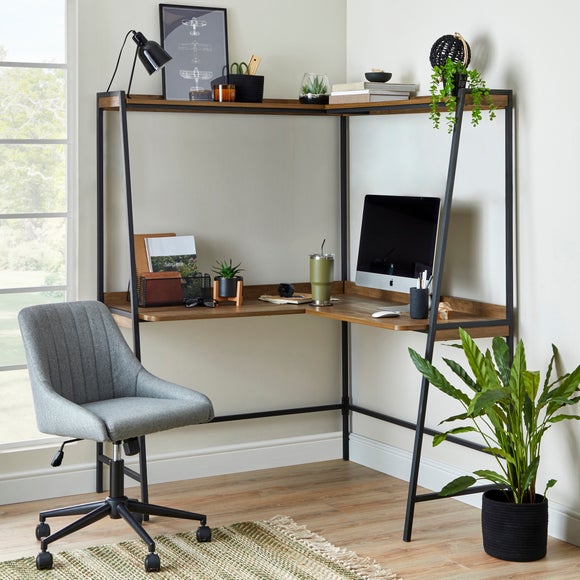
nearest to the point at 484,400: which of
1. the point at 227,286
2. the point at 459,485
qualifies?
the point at 459,485

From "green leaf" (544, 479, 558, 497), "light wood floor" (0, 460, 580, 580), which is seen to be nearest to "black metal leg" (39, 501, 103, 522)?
"light wood floor" (0, 460, 580, 580)

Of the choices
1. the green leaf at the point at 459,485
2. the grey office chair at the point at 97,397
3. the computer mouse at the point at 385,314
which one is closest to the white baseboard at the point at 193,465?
the grey office chair at the point at 97,397

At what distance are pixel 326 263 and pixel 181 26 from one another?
123 cm

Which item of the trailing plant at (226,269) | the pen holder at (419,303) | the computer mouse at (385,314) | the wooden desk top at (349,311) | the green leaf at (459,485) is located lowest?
the green leaf at (459,485)

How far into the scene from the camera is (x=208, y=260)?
176 inches

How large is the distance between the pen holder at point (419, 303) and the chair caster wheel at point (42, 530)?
1.57 meters

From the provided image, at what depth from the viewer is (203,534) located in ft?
11.8

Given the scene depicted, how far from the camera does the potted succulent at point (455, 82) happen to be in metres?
3.54

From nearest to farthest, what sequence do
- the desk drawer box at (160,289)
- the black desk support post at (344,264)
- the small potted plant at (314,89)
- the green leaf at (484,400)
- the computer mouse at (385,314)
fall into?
the green leaf at (484,400) < the computer mouse at (385,314) < the desk drawer box at (160,289) < the small potted plant at (314,89) < the black desk support post at (344,264)

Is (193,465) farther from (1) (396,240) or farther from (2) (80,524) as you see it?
(1) (396,240)

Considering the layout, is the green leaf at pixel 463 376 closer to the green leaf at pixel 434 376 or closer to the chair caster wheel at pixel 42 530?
the green leaf at pixel 434 376

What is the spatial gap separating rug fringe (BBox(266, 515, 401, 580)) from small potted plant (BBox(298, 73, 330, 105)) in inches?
72.4

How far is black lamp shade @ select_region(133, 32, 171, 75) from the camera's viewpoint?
3879 millimetres

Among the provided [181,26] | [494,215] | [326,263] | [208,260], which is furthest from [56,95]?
[494,215]
